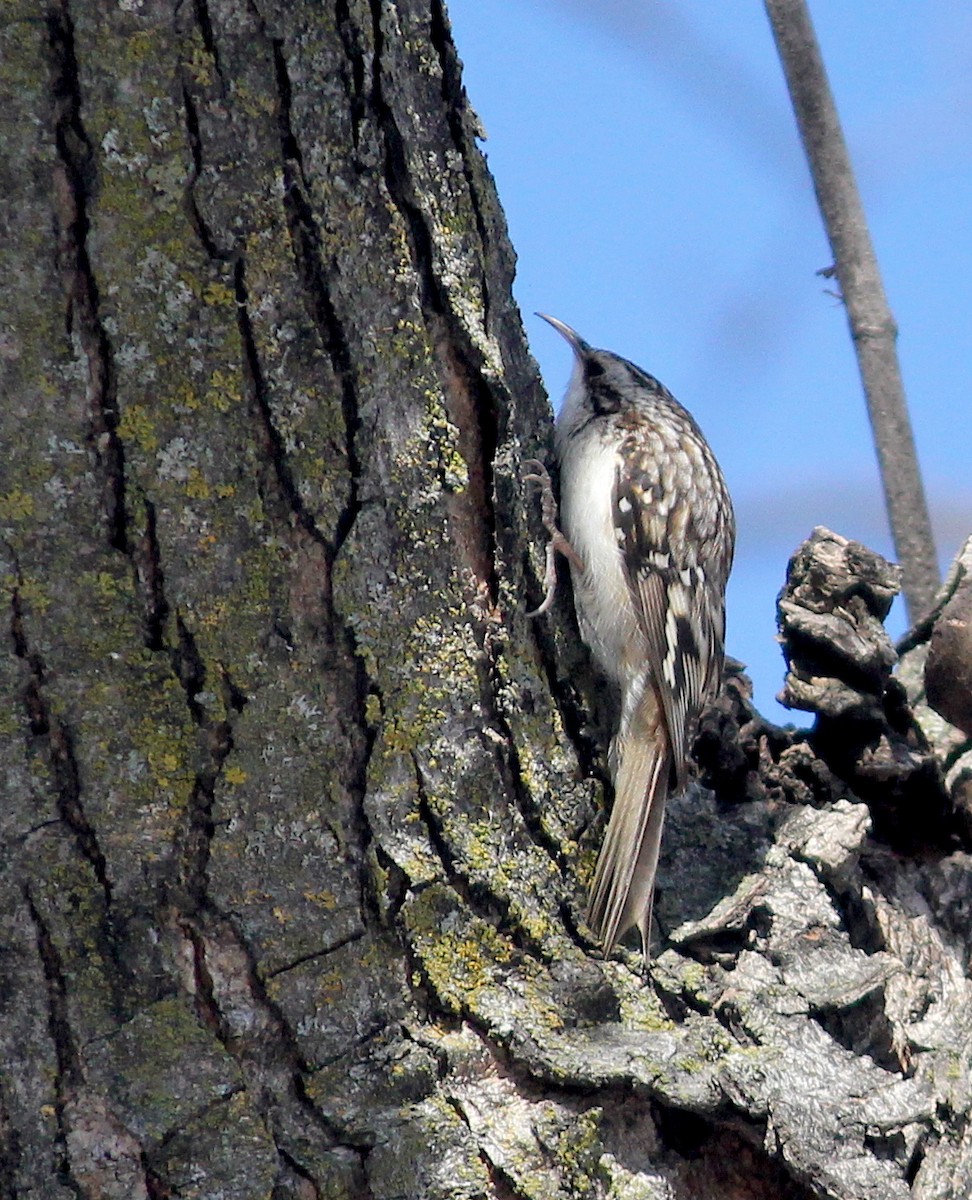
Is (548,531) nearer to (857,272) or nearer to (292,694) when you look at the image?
(292,694)

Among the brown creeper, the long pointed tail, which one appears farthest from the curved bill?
the long pointed tail

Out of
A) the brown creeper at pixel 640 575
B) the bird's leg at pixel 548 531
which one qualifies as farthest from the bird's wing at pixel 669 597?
the bird's leg at pixel 548 531

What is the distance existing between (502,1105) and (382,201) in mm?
995

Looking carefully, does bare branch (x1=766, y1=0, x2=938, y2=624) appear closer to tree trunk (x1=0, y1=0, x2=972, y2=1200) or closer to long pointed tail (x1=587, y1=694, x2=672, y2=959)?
long pointed tail (x1=587, y1=694, x2=672, y2=959)

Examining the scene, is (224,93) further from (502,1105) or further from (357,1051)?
(502,1105)

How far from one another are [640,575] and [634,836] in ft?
2.61

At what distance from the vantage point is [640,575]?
2.65m

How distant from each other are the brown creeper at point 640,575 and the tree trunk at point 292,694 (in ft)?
0.53

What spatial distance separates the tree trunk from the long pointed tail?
4 cm

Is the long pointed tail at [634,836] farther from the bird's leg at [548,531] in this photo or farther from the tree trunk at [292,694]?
the bird's leg at [548,531]

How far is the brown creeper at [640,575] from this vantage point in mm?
1952

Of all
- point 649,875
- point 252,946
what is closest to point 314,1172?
point 252,946

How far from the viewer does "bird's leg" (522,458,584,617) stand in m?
1.89

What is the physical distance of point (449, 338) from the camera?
65.7 inches
